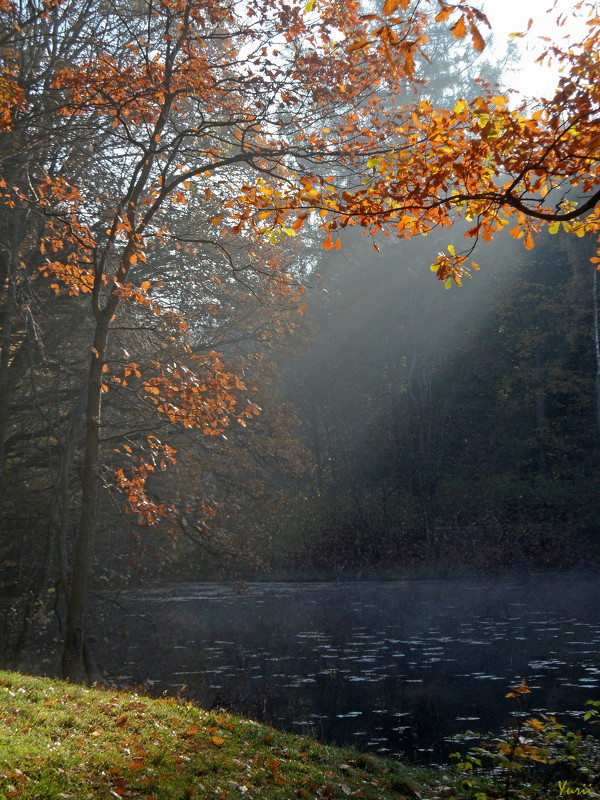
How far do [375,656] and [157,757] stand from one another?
955 centimetres

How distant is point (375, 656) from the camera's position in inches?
596

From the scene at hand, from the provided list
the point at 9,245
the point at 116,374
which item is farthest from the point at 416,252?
the point at 9,245

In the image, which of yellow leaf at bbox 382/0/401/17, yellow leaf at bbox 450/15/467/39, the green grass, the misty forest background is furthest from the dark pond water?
yellow leaf at bbox 382/0/401/17

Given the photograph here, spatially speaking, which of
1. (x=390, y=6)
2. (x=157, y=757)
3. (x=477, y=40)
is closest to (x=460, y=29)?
(x=477, y=40)

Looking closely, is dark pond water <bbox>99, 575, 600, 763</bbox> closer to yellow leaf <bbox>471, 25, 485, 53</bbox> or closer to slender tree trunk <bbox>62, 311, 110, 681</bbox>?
slender tree trunk <bbox>62, 311, 110, 681</bbox>

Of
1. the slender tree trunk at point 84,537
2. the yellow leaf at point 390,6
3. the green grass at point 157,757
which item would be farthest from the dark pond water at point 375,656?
the yellow leaf at point 390,6

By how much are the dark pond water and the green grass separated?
226 centimetres

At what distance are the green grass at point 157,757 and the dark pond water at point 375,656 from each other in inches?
89.0

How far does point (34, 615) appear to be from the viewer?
1527cm

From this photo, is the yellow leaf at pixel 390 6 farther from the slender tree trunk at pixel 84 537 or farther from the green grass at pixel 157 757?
the slender tree trunk at pixel 84 537

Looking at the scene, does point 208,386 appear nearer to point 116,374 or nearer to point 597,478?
point 116,374

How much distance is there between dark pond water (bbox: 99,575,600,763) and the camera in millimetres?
11016

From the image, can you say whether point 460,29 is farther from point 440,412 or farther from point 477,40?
point 440,412

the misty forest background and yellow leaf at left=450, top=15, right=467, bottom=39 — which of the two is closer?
yellow leaf at left=450, top=15, right=467, bottom=39
